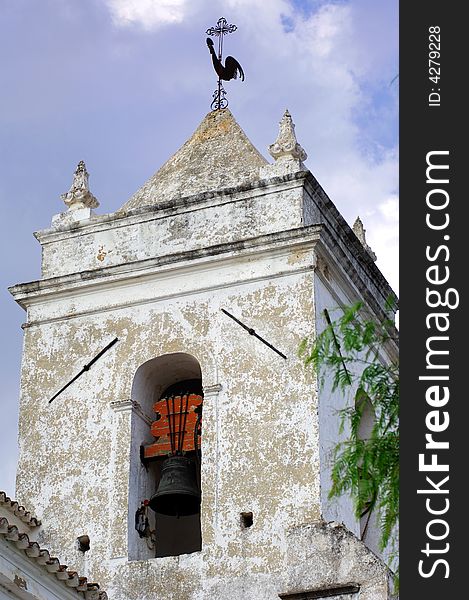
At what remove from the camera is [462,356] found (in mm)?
7609

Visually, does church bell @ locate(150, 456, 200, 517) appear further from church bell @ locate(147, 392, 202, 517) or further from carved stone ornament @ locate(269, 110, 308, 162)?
carved stone ornament @ locate(269, 110, 308, 162)

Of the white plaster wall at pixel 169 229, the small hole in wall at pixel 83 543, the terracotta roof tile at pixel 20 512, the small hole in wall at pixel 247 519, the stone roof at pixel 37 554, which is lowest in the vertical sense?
the stone roof at pixel 37 554

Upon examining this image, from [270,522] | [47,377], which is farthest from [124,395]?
[270,522]

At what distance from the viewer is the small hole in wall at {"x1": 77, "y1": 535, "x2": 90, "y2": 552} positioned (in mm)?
14453

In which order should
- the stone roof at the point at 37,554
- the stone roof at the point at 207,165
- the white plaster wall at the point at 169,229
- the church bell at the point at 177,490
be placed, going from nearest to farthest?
the stone roof at the point at 37,554 < the church bell at the point at 177,490 < the white plaster wall at the point at 169,229 < the stone roof at the point at 207,165

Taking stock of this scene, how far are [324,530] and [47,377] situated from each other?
11.9ft

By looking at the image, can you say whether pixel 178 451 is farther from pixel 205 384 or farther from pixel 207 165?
pixel 207 165

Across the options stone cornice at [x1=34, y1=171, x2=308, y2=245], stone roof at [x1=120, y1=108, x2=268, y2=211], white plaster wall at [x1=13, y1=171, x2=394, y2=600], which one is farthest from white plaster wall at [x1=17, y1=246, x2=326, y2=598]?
stone roof at [x1=120, y1=108, x2=268, y2=211]

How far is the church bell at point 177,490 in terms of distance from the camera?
47.3 ft

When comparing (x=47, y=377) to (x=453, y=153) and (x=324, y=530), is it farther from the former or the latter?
(x=453, y=153)

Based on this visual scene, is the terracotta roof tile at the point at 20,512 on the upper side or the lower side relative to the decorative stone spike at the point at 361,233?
lower

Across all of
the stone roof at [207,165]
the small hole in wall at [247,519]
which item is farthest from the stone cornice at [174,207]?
the small hole in wall at [247,519]

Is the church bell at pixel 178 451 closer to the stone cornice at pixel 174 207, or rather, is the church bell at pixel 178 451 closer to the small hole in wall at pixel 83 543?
the small hole in wall at pixel 83 543

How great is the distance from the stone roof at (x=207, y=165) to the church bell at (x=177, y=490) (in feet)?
9.69
